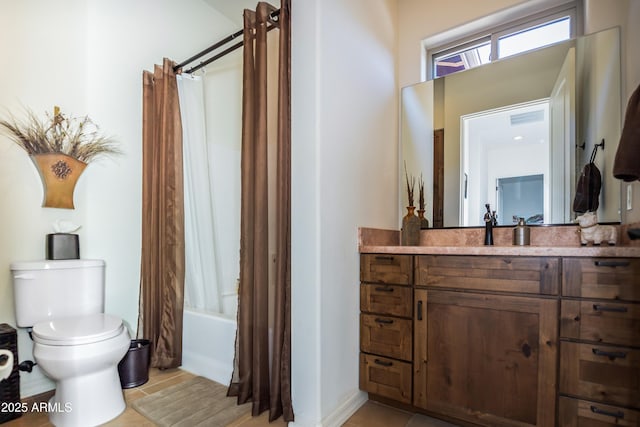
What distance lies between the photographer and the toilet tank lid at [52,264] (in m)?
1.73

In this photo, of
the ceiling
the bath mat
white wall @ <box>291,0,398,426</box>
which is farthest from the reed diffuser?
the ceiling

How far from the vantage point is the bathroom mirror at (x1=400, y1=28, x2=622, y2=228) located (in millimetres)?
1634

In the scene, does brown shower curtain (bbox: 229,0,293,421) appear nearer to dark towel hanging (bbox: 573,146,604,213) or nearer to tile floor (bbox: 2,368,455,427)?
tile floor (bbox: 2,368,455,427)

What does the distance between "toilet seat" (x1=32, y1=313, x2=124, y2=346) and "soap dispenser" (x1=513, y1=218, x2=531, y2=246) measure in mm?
2203

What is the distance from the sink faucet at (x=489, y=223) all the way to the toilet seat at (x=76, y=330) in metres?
2.10

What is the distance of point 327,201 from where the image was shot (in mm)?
1521

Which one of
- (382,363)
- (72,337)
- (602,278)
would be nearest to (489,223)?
(602,278)

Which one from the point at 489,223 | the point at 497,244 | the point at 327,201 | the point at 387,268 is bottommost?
the point at 387,268

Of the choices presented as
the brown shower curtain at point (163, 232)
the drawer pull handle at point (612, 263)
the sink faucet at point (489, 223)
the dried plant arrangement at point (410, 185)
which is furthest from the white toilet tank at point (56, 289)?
the drawer pull handle at point (612, 263)

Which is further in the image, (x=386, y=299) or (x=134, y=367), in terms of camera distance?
(x=134, y=367)

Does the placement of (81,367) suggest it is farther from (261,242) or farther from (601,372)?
(601,372)

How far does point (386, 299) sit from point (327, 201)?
0.63 m

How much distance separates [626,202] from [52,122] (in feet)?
10.5

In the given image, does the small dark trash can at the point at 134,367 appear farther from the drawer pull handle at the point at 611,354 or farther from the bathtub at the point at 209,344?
the drawer pull handle at the point at 611,354
